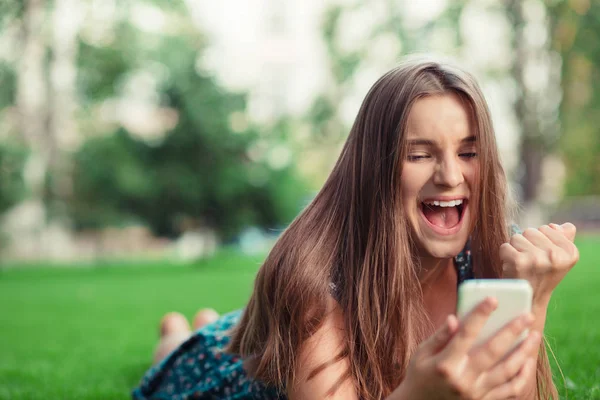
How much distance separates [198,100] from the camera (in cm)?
1855

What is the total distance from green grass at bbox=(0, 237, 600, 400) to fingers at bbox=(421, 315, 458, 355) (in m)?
1.36

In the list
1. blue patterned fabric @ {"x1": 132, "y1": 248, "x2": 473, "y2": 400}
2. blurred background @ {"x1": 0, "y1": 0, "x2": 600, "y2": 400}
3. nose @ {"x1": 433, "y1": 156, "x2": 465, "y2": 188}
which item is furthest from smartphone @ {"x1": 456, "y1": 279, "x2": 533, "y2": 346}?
blurred background @ {"x1": 0, "y1": 0, "x2": 600, "y2": 400}

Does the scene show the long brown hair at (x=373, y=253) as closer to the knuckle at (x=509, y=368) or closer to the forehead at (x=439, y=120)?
the forehead at (x=439, y=120)

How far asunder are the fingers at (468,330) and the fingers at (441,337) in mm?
10

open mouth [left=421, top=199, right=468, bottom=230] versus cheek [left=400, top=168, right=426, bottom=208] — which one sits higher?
cheek [left=400, top=168, right=426, bottom=208]

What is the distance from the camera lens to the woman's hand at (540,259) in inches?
62.6

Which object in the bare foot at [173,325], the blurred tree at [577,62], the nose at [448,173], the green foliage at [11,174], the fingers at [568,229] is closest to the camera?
the fingers at [568,229]

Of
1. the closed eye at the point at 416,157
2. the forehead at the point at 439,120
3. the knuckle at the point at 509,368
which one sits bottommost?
the knuckle at the point at 509,368

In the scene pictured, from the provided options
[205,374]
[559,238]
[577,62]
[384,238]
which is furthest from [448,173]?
[577,62]

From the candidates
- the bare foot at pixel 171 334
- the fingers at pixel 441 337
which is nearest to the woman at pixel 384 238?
the fingers at pixel 441 337

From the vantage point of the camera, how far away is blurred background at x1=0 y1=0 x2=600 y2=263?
18.8 metres

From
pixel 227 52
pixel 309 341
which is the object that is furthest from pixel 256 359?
pixel 227 52

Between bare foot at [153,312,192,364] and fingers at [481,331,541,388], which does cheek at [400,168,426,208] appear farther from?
bare foot at [153,312,192,364]

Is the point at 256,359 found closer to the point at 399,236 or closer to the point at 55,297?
the point at 399,236
